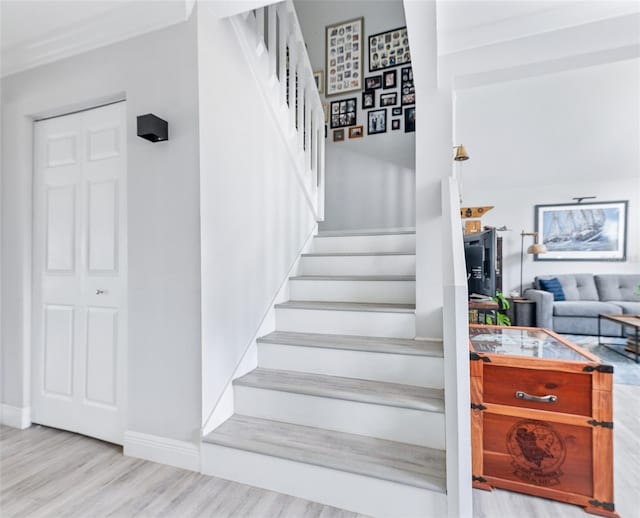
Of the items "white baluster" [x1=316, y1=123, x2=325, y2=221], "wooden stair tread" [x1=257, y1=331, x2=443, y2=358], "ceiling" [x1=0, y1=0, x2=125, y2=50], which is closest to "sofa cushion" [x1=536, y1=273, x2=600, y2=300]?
"white baluster" [x1=316, y1=123, x2=325, y2=221]

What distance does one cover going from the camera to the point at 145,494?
62.9 inches

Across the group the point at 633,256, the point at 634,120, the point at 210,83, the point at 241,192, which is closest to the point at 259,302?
the point at 241,192

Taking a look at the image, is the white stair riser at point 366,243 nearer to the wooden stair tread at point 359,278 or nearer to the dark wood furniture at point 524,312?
the wooden stair tread at point 359,278

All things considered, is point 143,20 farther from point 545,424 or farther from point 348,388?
point 545,424

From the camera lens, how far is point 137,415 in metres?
1.91

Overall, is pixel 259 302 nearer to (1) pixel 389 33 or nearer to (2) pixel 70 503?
(2) pixel 70 503

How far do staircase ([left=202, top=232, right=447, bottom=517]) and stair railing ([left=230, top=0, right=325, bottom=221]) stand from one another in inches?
44.1

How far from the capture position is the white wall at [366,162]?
13.0 ft

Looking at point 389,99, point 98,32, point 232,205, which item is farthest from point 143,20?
point 389,99

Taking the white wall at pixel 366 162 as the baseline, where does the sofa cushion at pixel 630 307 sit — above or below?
below

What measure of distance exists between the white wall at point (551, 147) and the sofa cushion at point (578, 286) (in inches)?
11.3

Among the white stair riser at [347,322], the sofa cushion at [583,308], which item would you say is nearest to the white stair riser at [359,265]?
the white stair riser at [347,322]

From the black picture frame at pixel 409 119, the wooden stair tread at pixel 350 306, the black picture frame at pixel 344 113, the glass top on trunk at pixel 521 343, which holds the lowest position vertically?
the glass top on trunk at pixel 521 343

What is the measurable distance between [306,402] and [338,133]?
3263 mm
